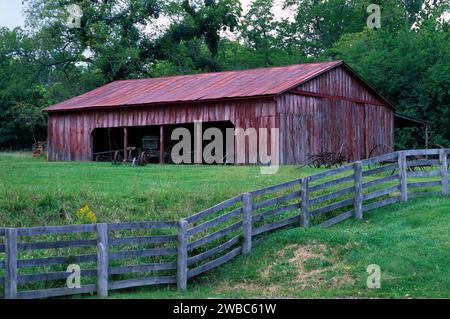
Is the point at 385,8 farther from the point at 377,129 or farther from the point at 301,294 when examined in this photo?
the point at 301,294

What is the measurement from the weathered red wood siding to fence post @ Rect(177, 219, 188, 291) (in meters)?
17.1

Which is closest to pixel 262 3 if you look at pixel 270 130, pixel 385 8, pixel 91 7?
pixel 385 8

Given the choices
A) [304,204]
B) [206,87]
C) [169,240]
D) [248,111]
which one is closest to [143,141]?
[206,87]

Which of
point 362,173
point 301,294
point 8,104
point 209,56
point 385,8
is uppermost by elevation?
point 385,8

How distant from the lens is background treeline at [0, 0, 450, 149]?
148 feet

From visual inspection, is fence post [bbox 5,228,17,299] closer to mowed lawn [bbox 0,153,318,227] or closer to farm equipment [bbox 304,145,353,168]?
mowed lawn [bbox 0,153,318,227]

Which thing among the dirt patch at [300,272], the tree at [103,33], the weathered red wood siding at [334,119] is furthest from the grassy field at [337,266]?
the tree at [103,33]

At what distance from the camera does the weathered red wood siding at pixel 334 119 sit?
30344 mm

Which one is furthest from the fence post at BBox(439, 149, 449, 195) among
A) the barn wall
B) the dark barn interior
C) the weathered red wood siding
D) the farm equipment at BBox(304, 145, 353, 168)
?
the dark barn interior

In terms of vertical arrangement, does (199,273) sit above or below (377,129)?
below

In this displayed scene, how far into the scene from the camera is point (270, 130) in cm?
2986

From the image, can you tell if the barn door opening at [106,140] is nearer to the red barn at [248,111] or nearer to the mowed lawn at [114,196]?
the red barn at [248,111]
